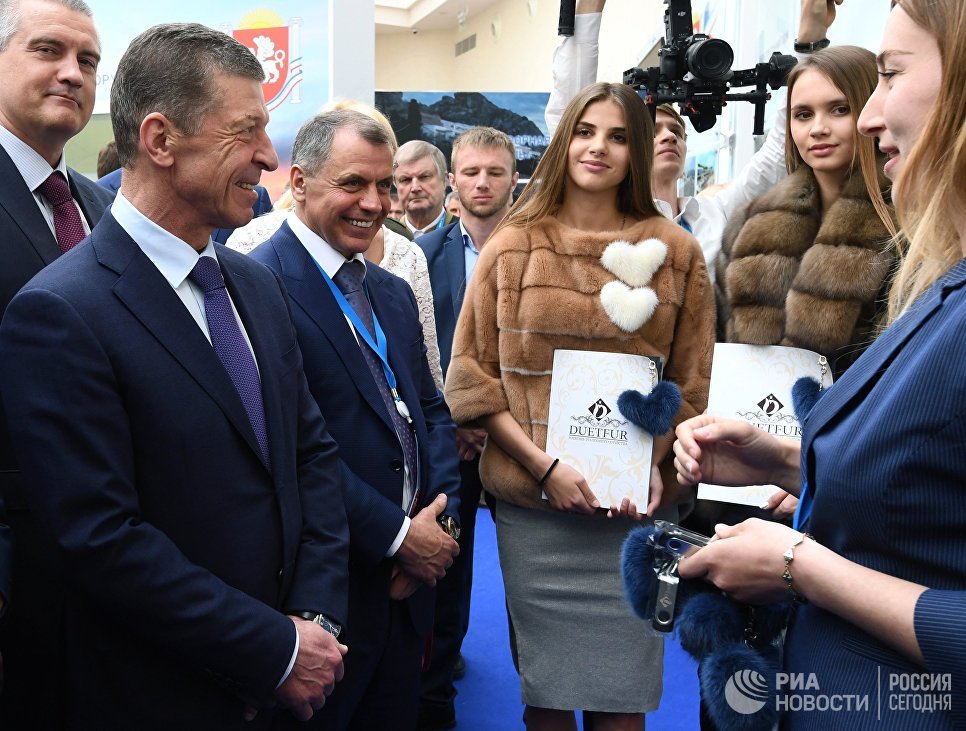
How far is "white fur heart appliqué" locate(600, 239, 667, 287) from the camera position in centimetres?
239

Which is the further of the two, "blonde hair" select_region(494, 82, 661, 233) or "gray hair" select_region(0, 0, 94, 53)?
"blonde hair" select_region(494, 82, 661, 233)

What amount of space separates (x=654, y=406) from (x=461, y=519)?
4.46ft

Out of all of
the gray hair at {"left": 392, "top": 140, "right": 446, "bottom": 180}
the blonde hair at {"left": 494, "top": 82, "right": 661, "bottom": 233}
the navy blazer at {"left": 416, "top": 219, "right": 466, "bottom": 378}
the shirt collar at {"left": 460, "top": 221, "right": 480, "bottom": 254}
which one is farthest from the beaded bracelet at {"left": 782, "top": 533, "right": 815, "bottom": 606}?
the gray hair at {"left": 392, "top": 140, "right": 446, "bottom": 180}

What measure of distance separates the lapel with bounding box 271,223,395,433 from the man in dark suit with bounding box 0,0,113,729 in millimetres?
470

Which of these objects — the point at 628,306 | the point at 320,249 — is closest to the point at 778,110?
the point at 628,306

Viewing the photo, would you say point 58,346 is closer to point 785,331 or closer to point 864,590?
point 864,590

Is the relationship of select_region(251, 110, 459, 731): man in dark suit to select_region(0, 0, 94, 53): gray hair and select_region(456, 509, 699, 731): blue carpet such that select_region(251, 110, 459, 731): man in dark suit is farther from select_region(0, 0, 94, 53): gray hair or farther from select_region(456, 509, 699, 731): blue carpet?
select_region(456, 509, 699, 731): blue carpet

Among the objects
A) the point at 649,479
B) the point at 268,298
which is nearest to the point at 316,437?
the point at 268,298

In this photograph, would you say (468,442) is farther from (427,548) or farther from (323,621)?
(323,621)

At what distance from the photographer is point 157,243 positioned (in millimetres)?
1553

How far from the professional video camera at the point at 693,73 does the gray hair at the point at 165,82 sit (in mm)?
1997

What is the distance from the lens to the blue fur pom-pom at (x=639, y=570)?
56.0 inches

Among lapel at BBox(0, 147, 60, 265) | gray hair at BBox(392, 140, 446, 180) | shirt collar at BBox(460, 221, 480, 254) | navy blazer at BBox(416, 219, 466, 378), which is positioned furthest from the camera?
gray hair at BBox(392, 140, 446, 180)

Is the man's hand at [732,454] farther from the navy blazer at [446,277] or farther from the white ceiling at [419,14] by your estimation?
the white ceiling at [419,14]
